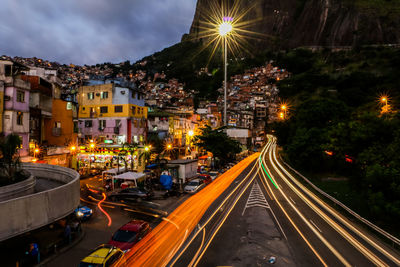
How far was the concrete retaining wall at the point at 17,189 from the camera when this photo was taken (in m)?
10.9

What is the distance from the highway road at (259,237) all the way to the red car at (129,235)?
0.46m

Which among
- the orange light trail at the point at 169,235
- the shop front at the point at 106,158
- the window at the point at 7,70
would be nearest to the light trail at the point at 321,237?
the orange light trail at the point at 169,235

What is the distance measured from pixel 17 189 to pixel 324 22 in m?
171

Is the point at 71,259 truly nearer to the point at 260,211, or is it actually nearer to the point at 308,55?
the point at 260,211

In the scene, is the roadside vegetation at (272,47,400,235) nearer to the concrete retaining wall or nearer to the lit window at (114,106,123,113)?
the concrete retaining wall

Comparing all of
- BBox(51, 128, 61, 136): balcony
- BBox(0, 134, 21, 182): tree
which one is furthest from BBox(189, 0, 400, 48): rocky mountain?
BBox(0, 134, 21, 182): tree

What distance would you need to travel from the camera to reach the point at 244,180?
33750 mm

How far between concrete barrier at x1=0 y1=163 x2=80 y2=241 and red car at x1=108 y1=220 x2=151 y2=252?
3066mm

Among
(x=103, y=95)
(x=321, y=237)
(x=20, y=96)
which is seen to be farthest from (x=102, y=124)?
(x=321, y=237)

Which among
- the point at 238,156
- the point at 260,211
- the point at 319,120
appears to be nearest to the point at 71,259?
the point at 260,211

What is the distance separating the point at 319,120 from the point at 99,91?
4030 centimetres

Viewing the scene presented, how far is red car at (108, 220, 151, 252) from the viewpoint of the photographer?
42.0 feet

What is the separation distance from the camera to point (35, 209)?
1021 cm

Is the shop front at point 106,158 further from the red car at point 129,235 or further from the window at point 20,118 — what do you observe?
the red car at point 129,235
